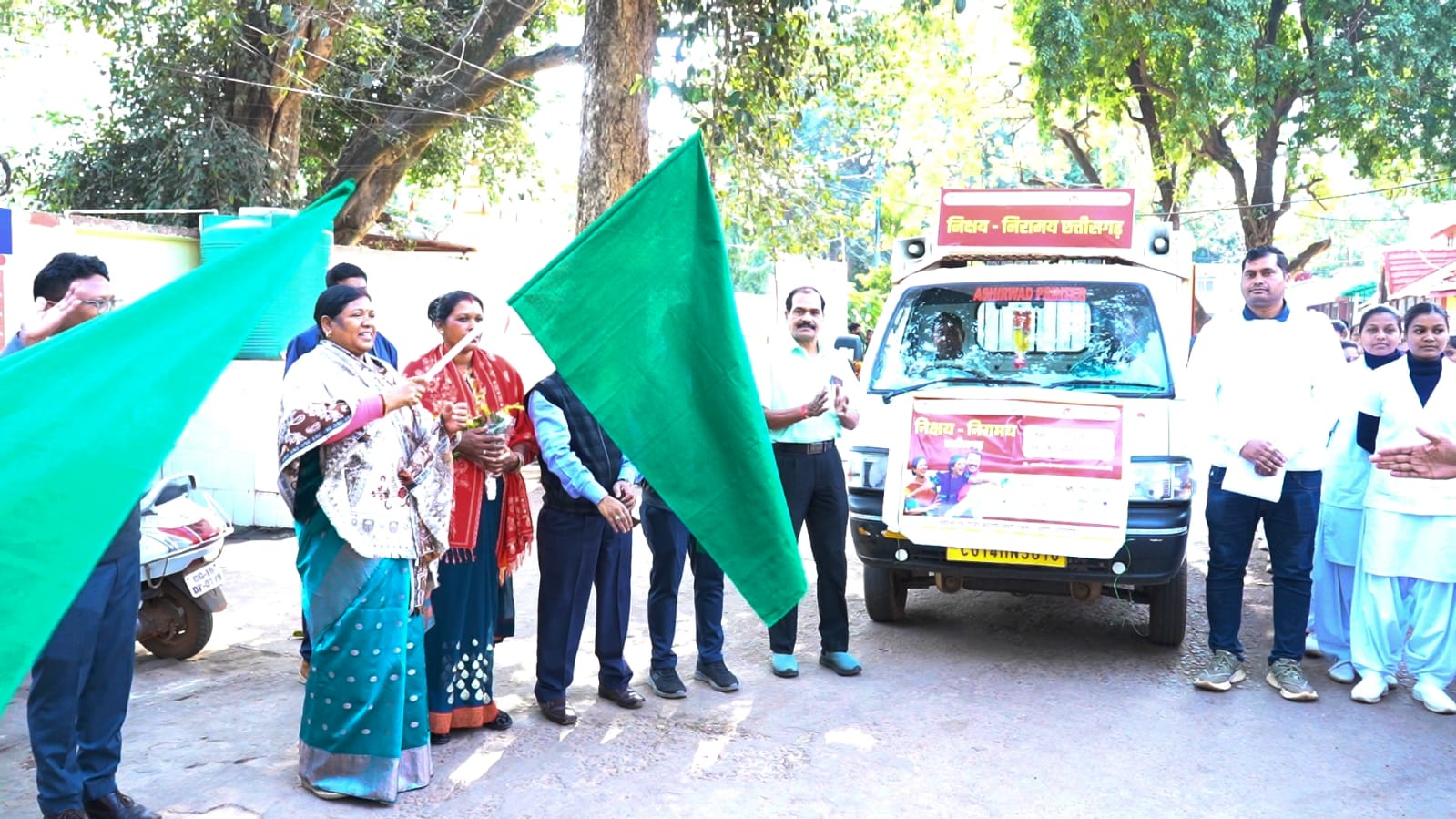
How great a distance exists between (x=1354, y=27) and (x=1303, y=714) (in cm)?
1533

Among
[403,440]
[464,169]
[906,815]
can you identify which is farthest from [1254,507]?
[464,169]

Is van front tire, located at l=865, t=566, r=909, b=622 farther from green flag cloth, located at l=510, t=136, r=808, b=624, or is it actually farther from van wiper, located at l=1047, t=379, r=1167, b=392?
green flag cloth, located at l=510, t=136, r=808, b=624

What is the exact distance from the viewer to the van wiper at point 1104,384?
20.9 ft

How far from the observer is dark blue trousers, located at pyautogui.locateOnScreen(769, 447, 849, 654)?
5.93 meters

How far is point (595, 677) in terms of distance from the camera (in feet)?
19.5

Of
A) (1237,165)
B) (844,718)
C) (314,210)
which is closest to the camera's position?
(314,210)

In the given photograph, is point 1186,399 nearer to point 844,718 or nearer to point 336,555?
point 844,718

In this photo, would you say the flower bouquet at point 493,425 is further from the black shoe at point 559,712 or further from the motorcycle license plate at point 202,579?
the motorcycle license plate at point 202,579

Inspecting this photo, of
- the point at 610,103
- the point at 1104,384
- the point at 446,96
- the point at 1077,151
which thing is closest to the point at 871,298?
the point at 1077,151

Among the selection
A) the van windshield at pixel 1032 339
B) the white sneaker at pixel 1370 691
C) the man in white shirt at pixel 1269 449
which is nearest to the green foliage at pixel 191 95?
the van windshield at pixel 1032 339

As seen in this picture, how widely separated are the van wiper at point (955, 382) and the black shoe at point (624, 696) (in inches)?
85.6

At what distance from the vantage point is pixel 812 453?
5957 mm

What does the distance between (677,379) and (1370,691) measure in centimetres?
400

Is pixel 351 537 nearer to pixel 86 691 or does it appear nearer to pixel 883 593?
pixel 86 691
